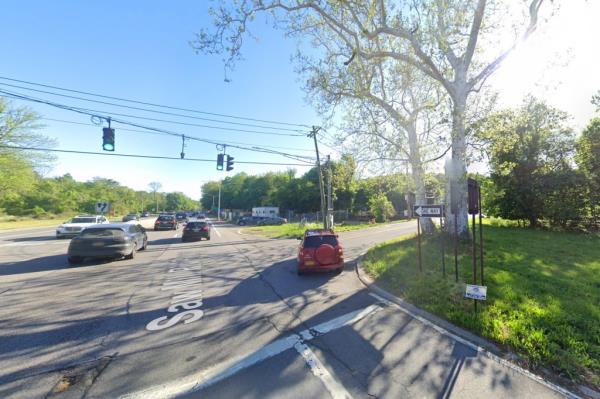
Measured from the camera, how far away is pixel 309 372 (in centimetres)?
308

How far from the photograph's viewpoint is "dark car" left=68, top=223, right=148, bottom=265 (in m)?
9.14

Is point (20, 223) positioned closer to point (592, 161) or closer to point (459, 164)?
point (459, 164)

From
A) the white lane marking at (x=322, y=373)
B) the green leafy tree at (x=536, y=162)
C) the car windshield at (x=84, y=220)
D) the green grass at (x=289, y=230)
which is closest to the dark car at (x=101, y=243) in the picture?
the white lane marking at (x=322, y=373)

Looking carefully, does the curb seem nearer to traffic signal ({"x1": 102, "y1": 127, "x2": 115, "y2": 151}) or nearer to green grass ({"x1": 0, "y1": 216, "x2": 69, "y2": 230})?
traffic signal ({"x1": 102, "y1": 127, "x2": 115, "y2": 151})

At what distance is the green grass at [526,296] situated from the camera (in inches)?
137

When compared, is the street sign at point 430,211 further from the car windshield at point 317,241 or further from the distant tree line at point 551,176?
the distant tree line at point 551,176

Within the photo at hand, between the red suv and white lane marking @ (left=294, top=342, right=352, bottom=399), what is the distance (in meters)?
4.18

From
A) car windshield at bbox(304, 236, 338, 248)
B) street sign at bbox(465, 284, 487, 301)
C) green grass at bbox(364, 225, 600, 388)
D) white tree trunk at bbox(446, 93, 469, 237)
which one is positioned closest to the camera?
green grass at bbox(364, 225, 600, 388)

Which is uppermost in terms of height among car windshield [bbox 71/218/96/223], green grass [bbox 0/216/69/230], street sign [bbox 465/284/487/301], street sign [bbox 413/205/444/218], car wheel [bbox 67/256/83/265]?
street sign [bbox 413/205/444/218]

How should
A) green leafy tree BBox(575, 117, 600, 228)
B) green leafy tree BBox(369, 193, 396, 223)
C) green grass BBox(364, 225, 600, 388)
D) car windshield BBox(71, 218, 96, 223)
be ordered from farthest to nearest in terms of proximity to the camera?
green leafy tree BBox(369, 193, 396, 223)
car windshield BBox(71, 218, 96, 223)
green leafy tree BBox(575, 117, 600, 228)
green grass BBox(364, 225, 600, 388)

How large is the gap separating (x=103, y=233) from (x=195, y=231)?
820cm

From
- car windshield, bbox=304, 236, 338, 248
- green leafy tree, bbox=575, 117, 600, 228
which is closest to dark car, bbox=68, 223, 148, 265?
car windshield, bbox=304, 236, 338, 248

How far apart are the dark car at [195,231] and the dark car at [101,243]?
7312mm

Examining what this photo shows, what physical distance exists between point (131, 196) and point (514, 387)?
106142mm
